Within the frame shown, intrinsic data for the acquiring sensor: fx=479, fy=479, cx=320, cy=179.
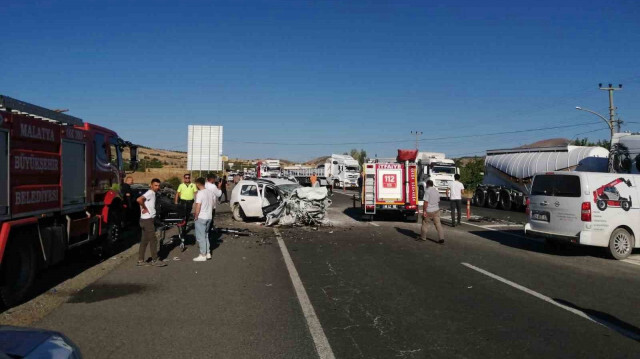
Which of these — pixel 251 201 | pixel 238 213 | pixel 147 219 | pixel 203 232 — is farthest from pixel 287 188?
pixel 147 219

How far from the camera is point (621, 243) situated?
1101 centimetres

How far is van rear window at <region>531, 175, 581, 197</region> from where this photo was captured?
11.0 meters

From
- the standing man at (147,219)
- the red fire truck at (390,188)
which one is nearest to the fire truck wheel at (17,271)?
the standing man at (147,219)

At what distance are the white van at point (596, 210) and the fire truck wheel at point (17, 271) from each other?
10.7m

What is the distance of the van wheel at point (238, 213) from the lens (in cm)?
1877

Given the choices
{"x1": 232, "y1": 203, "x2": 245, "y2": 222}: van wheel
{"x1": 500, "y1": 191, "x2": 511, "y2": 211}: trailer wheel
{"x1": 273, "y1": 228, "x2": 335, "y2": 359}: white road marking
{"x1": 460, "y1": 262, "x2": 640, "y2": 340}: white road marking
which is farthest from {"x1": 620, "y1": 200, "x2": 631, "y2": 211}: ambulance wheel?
{"x1": 500, "y1": 191, "x2": 511, "y2": 211}: trailer wheel

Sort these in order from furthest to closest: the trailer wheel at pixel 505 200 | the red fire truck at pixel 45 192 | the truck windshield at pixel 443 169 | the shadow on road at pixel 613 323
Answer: the truck windshield at pixel 443 169
the trailer wheel at pixel 505 200
the red fire truck at pixel 45 192
the shadow on road at pixel 613 323

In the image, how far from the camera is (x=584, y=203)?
10.7 m

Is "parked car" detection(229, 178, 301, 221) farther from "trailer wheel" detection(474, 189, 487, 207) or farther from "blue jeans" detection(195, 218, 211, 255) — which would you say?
"trailer wheel" detection(474, 189, 487, 207)

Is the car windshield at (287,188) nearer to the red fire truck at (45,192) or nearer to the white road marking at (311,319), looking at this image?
the red fire truck at (45,192)

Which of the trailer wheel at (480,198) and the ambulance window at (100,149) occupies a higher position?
the ambulance window at (100,149)

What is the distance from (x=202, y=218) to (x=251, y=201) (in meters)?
7.66

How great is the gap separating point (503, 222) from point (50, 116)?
55.5 feet

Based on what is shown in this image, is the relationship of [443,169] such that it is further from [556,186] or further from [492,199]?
[556,186]
